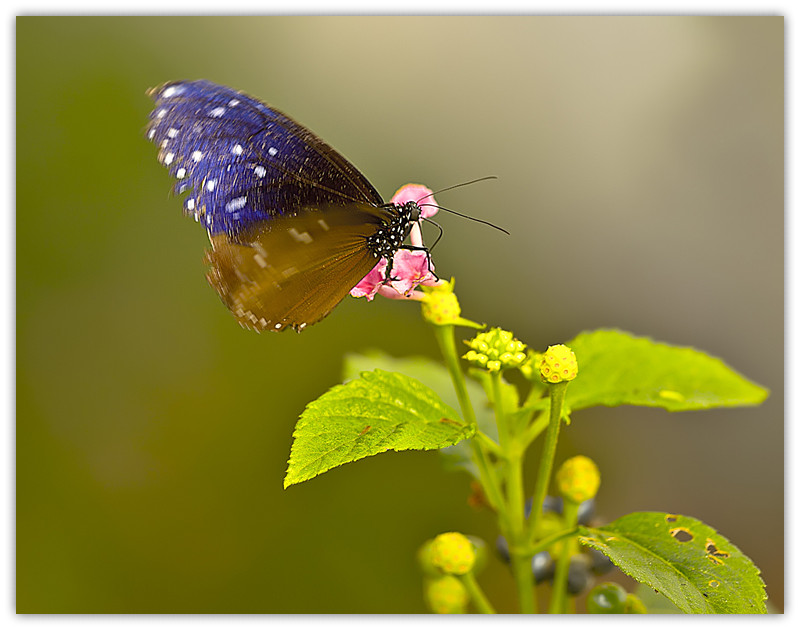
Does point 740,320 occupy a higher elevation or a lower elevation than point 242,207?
lower

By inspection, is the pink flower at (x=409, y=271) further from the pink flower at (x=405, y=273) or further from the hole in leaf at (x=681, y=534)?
the hole in leaf at (x=681, y=534)

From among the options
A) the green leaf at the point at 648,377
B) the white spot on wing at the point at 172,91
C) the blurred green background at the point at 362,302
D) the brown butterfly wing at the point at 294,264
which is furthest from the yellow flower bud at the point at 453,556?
the white spot on wing at the point at 172,91

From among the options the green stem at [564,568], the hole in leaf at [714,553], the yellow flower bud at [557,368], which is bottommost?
the green stem at [564,568]

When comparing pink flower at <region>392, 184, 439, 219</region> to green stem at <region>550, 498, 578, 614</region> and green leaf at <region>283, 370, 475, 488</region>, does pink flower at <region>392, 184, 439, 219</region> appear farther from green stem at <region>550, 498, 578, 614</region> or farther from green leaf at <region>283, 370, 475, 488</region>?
green stem at <region>550, 498, 578, 614</region>

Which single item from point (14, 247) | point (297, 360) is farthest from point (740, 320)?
point (14, 247)

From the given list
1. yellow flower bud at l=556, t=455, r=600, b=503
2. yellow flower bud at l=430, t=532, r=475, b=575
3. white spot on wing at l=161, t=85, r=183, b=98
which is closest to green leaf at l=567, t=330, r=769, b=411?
yellow flower bud at l=556, t=455, r=600, b=503

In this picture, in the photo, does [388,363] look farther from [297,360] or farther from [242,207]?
[297,360]
